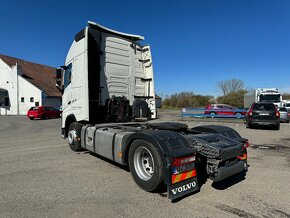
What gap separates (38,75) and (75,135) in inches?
1325

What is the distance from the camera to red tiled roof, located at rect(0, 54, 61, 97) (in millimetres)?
33219

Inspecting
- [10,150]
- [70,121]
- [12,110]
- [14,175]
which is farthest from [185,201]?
[12,110]

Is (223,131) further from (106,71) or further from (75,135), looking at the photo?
(75,135)

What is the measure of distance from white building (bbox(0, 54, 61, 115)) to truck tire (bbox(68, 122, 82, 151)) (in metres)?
27.1

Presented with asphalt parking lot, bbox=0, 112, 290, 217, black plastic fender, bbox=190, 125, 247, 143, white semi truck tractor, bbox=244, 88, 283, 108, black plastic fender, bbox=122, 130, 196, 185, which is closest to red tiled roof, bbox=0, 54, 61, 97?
white semi truck tractor, bbox=244, 88, 283, 108

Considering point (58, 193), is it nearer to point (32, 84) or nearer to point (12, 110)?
point (32, 84)

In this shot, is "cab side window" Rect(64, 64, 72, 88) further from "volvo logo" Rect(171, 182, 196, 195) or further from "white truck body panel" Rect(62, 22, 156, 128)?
"volvo logo" Rect(171, 182, 196, 195)

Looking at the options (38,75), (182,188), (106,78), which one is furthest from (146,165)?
(38,75)

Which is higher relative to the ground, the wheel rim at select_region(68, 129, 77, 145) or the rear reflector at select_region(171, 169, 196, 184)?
the wheel rim at select_region(68, 129, 77, 145)

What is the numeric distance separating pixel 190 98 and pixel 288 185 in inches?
→ 2147

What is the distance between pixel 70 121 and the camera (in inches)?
296

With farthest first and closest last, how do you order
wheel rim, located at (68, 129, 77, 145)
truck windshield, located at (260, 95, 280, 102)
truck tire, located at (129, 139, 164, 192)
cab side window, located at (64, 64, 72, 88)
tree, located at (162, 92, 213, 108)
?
1. tree, located at (162, 92, 213, 108)
2. truck windshield, located at (260, 95, 280, 102)
3. cab side window, located at (64, 64, 72, 88)
4. wheel rim, located at (68, 129, 77, 145)
5. truck tire, located at (129, 139, 164, 192)

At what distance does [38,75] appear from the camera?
120ft

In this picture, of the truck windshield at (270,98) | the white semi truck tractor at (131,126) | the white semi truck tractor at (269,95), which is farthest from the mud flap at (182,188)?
the truck windshield at (270,98)
